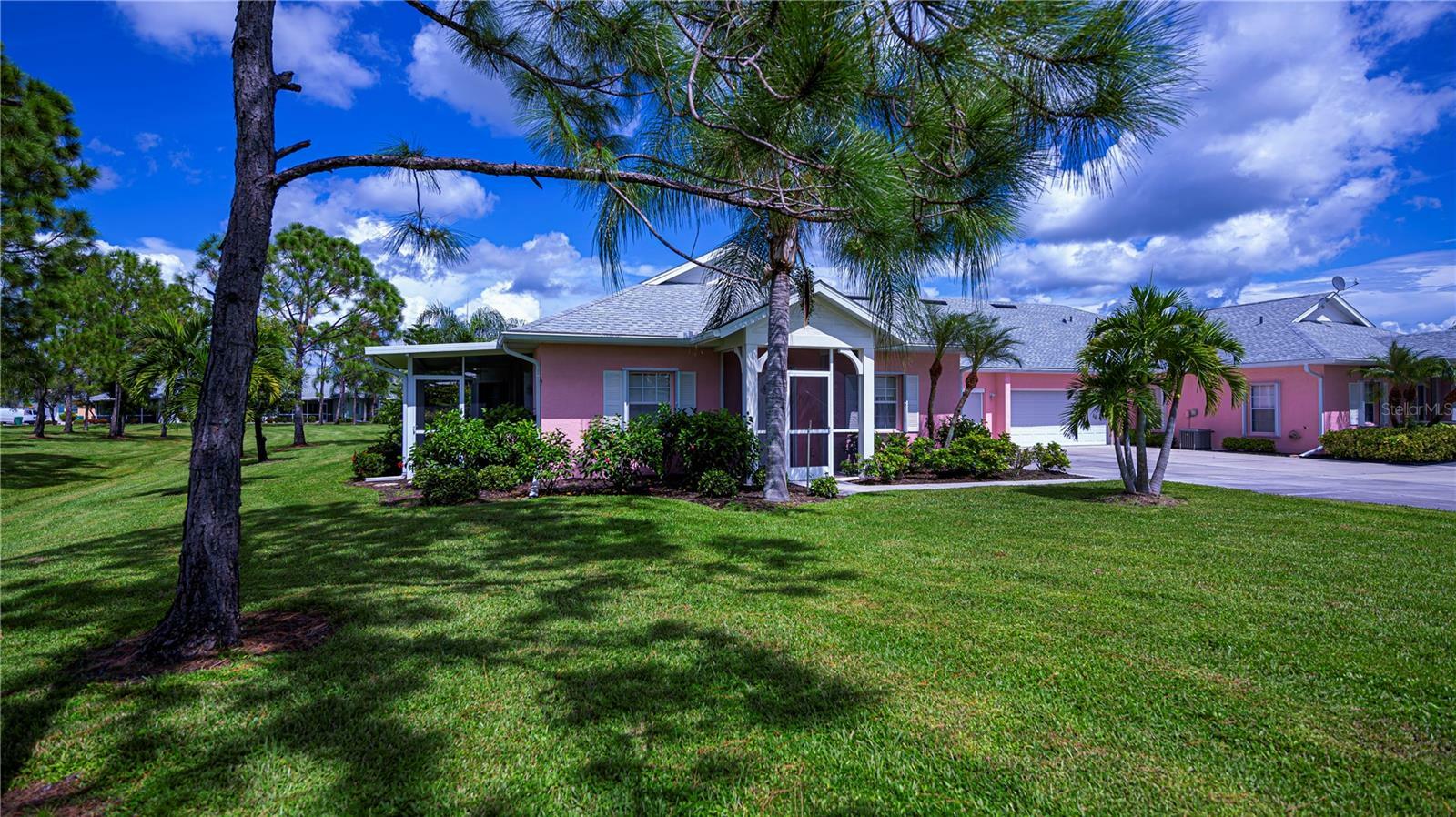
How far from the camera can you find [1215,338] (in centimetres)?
1014

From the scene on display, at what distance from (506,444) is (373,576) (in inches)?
207

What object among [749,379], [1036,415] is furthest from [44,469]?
[1036,415]

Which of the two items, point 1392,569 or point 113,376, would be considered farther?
point 113,376

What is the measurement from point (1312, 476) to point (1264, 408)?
307 inches

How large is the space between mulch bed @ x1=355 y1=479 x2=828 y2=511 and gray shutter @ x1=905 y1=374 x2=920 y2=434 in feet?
14.9

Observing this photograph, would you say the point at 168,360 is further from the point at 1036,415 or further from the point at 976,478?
the point at 1036,415

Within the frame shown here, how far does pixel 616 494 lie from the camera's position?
1092 cm

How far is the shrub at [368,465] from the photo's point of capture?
1396 cm

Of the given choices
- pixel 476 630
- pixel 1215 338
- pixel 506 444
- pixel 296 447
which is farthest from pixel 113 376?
pixel 1215 338

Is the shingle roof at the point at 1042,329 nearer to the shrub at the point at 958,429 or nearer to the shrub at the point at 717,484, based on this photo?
the shrub at the point at 958,429

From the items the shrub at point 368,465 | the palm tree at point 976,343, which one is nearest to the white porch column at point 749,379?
the palm tree at point 976,343

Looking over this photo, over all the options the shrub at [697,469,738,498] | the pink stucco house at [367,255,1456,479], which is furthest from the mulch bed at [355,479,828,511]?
the pink stucco house at [367,255,1456,479]

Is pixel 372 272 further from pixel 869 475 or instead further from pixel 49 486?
pixel 869 475

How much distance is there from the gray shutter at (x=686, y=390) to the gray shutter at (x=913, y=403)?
A: 4.99 meters
